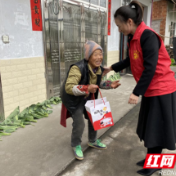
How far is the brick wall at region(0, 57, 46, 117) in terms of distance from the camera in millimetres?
3422

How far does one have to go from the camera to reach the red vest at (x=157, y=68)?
1.81m

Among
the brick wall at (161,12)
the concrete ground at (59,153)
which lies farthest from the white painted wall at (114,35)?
the brick wall at (161,12)

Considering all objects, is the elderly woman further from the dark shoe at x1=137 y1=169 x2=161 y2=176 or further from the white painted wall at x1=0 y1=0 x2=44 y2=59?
the white painted wall at x1=0 y1=0 x2=44 y2=59

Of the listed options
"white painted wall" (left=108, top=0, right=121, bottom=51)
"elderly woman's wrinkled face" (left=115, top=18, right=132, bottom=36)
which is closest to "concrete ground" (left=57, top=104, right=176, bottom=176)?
"elderly woman's wrinkled face" (left=115, top=18, right=132, bottom=36)

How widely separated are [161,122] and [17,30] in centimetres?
303

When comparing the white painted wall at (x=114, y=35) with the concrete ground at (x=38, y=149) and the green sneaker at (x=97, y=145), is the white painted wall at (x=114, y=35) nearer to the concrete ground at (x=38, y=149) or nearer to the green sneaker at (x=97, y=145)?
the concrete ground at (x=38, y=149)

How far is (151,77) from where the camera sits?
176cm

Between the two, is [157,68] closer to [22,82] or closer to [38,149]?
[38,149]

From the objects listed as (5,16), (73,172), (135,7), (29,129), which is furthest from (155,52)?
(5,16)

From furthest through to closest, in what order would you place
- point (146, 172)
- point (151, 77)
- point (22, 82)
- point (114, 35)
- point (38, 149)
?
point (114, 35), point (22, 82), point (38, 149), point (146, 172), point (151, 77)

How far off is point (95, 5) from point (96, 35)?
92 centimetres

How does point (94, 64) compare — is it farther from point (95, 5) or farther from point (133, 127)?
point (95, 5)

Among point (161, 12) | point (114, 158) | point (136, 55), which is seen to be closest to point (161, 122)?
point (136, 55)

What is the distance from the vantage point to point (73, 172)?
2225 millimetres
